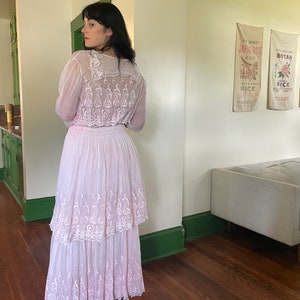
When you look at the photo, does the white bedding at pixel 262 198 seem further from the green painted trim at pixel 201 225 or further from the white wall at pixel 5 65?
the white wall at pixel 5 65

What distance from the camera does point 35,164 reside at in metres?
3.15

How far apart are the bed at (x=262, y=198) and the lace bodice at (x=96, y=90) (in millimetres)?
1409

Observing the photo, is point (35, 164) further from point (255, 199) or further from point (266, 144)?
point (266, 144)

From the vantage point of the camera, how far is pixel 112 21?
1329 millimetres

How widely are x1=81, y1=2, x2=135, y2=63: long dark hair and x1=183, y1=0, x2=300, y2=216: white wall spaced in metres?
1.22

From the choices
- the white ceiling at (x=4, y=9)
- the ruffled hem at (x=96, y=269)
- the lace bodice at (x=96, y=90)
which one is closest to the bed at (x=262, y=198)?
the ruffled hem at (x=96, y=269)

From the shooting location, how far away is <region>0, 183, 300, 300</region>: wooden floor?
6.31 ft

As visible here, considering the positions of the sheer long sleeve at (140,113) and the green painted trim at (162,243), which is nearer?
the sheer long sleeve at (140,113)

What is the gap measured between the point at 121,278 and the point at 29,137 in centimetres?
199

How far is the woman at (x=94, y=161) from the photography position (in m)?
1.32

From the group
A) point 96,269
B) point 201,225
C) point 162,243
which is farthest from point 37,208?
point 96,269

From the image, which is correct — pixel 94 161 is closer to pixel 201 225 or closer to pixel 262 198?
pixel 262 198

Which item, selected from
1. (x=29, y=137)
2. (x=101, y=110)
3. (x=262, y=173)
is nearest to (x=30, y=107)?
(x=29, y=137)

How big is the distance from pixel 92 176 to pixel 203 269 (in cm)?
128
